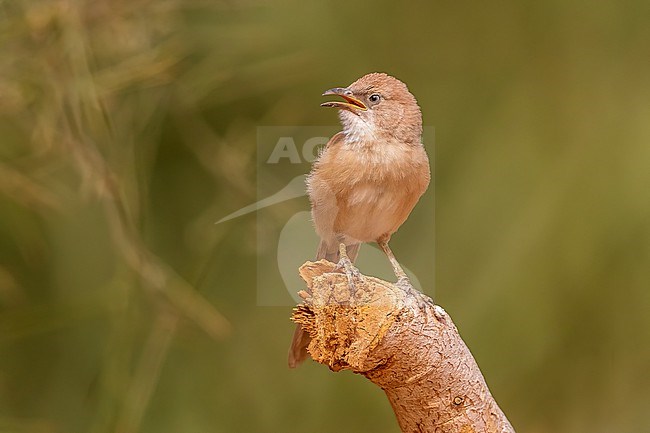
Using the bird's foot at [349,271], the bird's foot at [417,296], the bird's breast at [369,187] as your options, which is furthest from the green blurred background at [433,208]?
the bird's foot at [349,271]

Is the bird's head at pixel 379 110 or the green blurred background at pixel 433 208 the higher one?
the bird's head at pixel 379 110

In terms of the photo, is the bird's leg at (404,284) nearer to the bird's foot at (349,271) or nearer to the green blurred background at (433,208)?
the bird's foot at (349,271)

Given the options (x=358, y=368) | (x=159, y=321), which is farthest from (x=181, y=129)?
(x=358, y=368)

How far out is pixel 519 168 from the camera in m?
3.83

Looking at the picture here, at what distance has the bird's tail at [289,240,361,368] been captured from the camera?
2.10 m

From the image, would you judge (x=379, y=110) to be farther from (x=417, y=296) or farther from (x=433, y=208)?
(x=433, y=208)

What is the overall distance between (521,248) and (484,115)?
0.56 metres

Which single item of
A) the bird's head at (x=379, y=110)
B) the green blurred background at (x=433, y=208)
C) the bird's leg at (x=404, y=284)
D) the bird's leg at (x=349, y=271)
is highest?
the bird's head at (x=379, y=110)

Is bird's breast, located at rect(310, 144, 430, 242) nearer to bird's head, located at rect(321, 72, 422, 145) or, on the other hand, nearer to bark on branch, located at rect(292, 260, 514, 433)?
bird's head, located at rect(321, 72, 422, 145)

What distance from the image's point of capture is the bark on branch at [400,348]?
5.73 feet

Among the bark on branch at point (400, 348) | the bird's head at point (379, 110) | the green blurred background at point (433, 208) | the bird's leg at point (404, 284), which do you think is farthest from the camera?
the green blurred background at point (433, 208)

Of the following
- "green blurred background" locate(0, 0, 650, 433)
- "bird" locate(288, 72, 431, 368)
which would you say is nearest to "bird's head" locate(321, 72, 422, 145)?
"bird" locate(288, 72, 431, 368)

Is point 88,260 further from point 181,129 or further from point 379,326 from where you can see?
point 379,326

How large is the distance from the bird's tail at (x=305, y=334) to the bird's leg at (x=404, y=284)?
66mm
